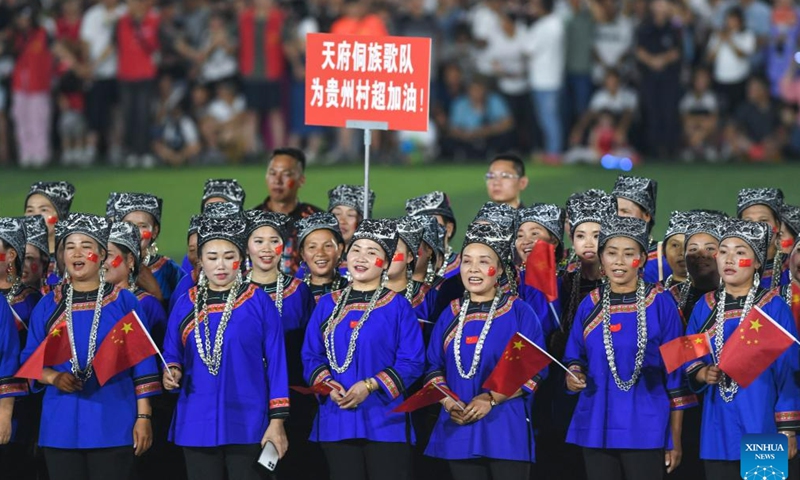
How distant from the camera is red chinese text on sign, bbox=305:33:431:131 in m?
8.80

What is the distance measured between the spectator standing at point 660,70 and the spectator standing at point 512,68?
1.43 metres

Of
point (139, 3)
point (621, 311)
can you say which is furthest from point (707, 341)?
point (139, 3)

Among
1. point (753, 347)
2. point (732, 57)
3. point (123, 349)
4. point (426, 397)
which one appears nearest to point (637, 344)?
point (753, 347)

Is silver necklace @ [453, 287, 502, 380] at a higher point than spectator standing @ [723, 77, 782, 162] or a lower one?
lower

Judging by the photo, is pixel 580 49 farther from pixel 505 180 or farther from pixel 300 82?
pixel 505 180

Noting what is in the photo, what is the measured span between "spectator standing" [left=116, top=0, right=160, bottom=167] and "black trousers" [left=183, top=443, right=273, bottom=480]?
448 inches

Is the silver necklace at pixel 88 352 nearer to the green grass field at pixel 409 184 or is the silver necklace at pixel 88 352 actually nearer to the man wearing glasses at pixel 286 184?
the man wearing glasses at pixel 286 184

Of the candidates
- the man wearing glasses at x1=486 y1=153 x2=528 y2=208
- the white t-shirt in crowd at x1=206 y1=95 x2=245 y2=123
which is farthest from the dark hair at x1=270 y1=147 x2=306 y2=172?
the white t-shirt in crowd at x1=206 y1=95 x2=245 y2=123

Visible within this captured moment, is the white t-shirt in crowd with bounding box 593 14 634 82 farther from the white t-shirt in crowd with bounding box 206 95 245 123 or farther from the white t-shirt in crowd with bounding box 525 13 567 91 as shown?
the white t-shirt in crowd with bounding box 206 95 245 123

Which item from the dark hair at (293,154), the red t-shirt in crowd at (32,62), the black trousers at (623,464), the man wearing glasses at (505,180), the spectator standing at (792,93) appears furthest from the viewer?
the red t-shirt in crowd at (32,62)

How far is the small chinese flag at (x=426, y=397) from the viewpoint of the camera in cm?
688

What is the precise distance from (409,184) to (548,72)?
2671 millimetres

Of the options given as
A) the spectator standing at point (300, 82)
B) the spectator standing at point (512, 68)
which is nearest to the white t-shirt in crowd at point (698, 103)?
the spectator standing at point (512, 68)

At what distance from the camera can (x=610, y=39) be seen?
1762cm
